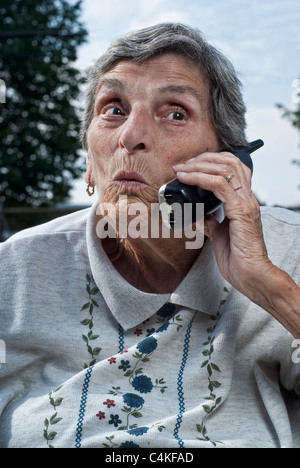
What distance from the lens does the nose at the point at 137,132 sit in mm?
2066

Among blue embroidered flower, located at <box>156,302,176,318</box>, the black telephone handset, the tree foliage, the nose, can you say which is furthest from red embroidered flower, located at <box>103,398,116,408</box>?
the tree foliage

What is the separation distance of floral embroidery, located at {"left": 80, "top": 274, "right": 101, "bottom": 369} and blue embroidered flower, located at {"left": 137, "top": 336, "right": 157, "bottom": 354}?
0.52ft

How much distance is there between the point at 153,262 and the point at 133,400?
57cm

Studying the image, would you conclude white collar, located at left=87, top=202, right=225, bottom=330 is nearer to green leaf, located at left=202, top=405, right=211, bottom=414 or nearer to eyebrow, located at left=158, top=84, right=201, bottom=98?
green leaf, located at left=202, top=405, right=211, bottom=414

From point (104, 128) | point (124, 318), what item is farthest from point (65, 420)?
point (104, 128)

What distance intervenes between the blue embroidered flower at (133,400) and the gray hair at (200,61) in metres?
1.02

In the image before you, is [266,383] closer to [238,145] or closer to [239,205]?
[239,205]

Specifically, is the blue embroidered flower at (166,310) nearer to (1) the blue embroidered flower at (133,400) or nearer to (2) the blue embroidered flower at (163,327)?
(2) the blue embroidered flower at (163,327)

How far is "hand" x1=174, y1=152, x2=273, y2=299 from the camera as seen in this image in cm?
201

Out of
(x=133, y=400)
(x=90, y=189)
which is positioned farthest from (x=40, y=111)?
(x=133, y=400)

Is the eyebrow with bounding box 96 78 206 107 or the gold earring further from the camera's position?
the gold earring

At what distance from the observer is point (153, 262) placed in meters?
2.32

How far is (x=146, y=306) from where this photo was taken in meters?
2.17
